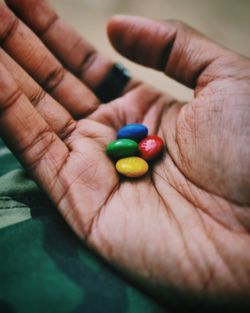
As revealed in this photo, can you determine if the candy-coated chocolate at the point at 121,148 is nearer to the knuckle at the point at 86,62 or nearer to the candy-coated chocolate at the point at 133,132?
the candy-coated chocolate at the point at 133,132

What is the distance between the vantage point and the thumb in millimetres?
1276

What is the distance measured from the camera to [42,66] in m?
1.36

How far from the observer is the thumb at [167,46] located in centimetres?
128

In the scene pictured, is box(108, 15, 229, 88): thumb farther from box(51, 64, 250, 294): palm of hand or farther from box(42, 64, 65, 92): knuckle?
box(42, 64, 65, 92): knuckle

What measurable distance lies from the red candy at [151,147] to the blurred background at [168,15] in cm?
140

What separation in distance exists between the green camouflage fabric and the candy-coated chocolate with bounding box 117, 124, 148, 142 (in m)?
0.41

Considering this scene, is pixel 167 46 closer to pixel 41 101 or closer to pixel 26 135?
pixel 41 101

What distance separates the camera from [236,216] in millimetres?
975

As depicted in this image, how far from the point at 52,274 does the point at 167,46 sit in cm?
98

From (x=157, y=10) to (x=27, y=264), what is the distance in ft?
9.34

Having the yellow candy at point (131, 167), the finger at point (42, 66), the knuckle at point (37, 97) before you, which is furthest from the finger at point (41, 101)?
the yellow candy at point (131, 167)

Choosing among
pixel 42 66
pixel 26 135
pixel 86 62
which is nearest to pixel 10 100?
pixel 26 135

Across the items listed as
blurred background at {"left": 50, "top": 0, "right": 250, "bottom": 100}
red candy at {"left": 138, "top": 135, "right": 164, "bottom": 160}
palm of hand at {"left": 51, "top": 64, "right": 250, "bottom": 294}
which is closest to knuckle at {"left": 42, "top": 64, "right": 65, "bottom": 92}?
palm of hand at {"left": 51, "top": 64, "right": 250, "bottom": 294}

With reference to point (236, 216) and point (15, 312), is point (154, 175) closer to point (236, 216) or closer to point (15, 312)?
point (236, 216)
